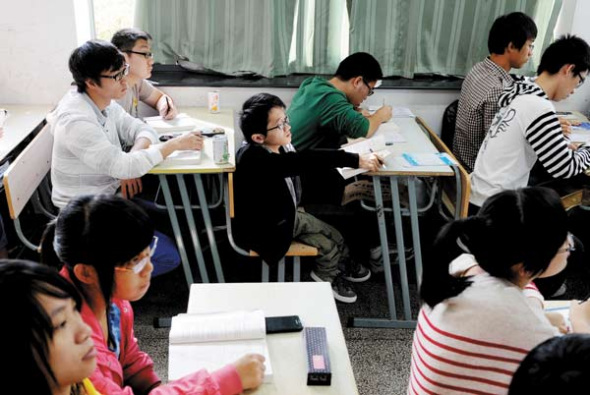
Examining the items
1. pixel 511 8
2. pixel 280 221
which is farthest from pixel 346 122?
pixel 511 8

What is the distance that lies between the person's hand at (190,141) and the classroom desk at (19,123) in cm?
78

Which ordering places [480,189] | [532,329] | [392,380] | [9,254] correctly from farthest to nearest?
[9,254], [480,189], [392,380], [532,329]

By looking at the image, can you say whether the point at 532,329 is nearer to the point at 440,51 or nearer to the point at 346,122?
the point at 346,122

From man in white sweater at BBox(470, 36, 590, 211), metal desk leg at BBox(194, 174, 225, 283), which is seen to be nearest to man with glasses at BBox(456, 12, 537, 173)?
man in white sweater at BBox(470, 36, 590, 211)

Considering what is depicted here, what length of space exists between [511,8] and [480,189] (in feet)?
5.11

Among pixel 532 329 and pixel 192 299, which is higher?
pixel 532 329

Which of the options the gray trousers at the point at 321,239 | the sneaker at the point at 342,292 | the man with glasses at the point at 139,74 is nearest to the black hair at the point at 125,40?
the man with glasses at the point at 139,74

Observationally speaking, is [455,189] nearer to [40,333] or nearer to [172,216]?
[172,216]

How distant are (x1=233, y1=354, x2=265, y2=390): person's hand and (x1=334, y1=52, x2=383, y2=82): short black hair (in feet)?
6.59

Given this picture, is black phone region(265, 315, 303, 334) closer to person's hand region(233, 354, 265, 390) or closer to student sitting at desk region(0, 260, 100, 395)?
person's hand region(233, 354, 265, 390)

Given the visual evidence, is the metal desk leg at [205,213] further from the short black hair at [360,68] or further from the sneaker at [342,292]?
the short black hair at [360,68]

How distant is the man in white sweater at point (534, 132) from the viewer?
8.72 feet

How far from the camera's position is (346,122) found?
121 inches

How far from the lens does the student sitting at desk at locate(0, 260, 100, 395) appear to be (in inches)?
37.0
